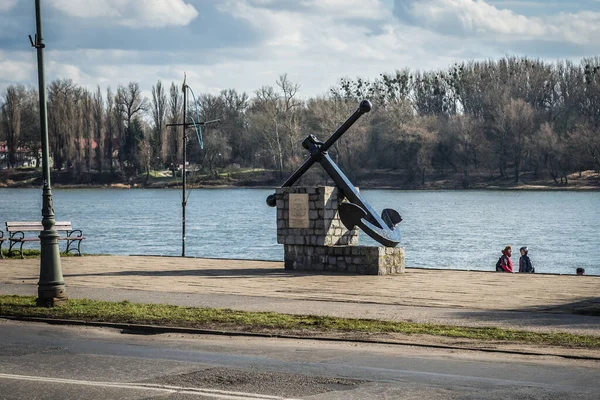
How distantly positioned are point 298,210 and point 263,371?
43.3ft

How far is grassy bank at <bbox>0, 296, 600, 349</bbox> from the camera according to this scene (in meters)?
13.9

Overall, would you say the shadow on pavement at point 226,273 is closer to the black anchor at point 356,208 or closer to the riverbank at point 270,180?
the black anchor at point 356,208

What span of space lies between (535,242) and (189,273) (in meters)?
41.5

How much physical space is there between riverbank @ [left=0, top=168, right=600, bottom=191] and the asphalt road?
288 feet

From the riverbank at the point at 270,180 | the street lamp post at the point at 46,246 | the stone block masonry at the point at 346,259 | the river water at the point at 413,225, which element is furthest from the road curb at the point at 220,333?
the riverbank at the point at 270,180

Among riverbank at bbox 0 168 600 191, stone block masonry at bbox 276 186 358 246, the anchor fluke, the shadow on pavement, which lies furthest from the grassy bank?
riverbank at bbox 0 168 600 191

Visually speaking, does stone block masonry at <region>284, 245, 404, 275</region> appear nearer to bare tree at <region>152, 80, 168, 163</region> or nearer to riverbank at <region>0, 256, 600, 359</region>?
riverbank at <region>0, 256, 600, 359</region>

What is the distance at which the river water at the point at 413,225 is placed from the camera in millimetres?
52281

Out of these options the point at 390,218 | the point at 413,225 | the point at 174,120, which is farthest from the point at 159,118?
the point at 390,218

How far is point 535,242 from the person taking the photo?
61.5 meters

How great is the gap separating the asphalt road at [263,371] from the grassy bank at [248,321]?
0.97 meters

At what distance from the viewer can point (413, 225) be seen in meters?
76.2

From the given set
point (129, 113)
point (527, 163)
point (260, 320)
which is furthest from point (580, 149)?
point (260, 320)

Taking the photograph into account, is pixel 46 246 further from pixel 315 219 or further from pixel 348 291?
pixel 315 219
